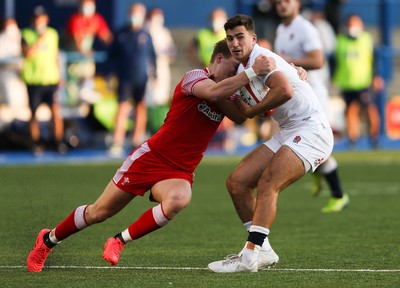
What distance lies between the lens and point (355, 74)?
82.2ft

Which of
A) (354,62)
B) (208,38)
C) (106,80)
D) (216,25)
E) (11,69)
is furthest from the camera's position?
(106,80)

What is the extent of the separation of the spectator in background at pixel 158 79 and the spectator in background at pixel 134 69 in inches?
37.2

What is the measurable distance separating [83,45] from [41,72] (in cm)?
265

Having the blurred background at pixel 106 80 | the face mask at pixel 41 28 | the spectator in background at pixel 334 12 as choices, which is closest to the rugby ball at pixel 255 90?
the blurred background at pixel 106 80

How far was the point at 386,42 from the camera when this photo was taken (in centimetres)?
2748

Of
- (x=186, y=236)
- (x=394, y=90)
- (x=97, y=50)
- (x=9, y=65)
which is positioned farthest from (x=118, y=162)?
(x=394, y=90)

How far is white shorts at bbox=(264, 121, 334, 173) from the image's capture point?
29.2 ft

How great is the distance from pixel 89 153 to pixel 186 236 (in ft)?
39.3

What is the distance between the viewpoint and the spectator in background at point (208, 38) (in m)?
24.2

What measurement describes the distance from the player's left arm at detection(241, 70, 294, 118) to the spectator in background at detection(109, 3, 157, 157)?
1395 cm

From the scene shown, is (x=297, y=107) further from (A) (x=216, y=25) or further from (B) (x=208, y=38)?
(B) (x=208, y=38)

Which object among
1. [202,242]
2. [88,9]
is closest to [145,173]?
[202,242]

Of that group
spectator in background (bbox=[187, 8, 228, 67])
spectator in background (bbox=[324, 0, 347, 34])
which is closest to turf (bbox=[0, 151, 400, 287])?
spectator in background (bbox=[187, 8, 228, 67])

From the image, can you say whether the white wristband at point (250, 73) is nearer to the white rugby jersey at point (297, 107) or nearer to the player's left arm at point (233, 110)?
the player's left arm at point (233, 110)
